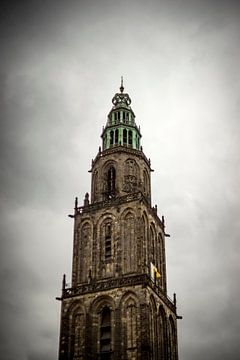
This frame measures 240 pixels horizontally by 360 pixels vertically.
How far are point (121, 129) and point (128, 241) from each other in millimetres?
15266

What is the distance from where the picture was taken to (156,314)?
161ft

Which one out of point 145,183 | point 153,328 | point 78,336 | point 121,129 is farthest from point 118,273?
point 121,129

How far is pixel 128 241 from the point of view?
5175 centimetres

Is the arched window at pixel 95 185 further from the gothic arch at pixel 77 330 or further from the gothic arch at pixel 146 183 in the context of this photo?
the gothic arch at pixel 77 330

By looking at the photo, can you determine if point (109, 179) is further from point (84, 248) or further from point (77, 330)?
point (77, 330)

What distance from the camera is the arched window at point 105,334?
46.3 metres

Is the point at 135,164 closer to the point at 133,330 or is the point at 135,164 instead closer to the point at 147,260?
the point at 147,260

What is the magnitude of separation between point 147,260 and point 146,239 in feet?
7.50

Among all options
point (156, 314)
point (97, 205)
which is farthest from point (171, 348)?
point (97, 205)

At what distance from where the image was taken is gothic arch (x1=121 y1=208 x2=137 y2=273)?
50156 mm

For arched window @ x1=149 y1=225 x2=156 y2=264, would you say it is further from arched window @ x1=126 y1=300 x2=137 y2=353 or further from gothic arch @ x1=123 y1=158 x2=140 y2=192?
arched window @ x1=126 y1=300 x2=137 y2=353

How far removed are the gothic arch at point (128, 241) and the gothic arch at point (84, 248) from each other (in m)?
3.52

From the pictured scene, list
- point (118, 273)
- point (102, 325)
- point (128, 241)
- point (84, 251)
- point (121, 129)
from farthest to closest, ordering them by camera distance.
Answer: point (121, 129), point (84, 251), point (128, 241), point (118, 273), point (102, 325)

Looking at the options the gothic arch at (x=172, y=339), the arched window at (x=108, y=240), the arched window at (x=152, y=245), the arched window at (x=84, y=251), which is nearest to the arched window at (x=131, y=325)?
the gothic arch at (x=172, y=339)
